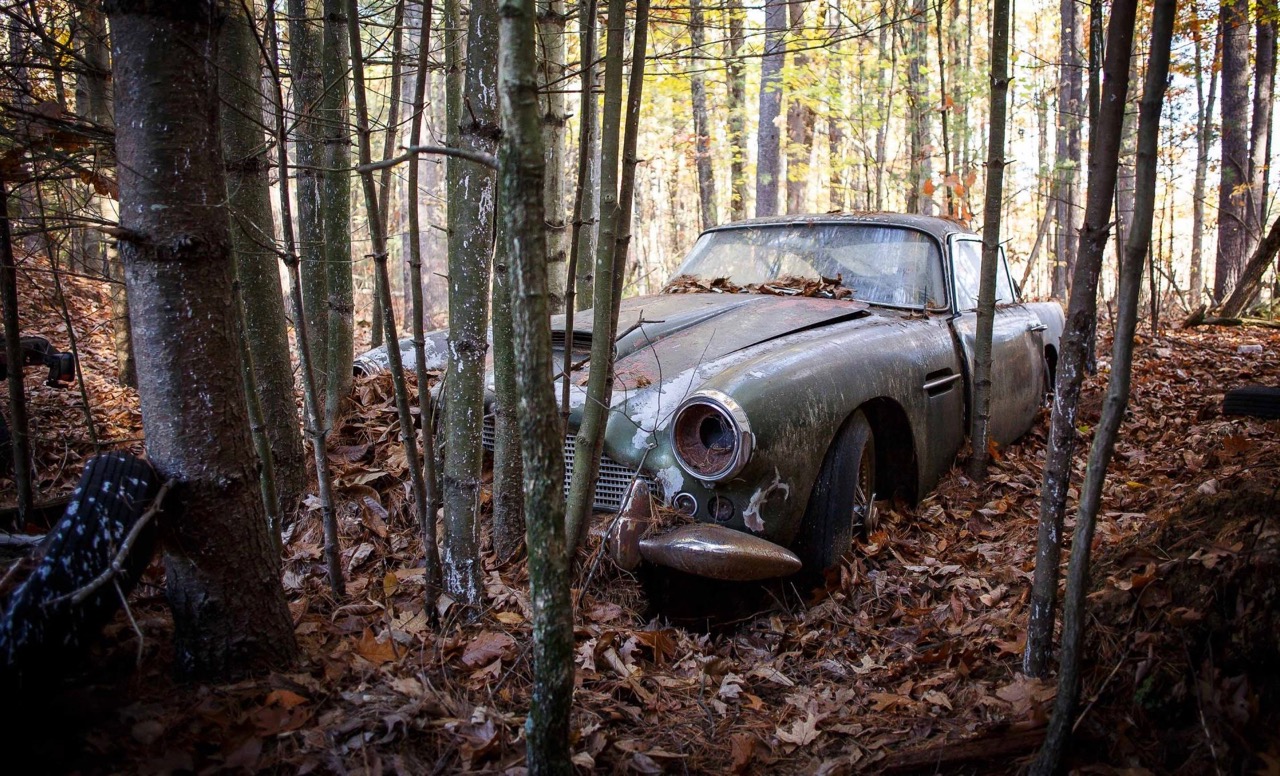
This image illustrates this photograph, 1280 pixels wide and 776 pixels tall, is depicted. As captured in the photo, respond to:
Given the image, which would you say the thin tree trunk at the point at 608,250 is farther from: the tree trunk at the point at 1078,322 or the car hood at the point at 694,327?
the tree trunk at the point at 1078,322

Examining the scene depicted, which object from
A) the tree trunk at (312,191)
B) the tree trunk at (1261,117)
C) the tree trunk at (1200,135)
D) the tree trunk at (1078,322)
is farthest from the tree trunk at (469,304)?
the tree trunk at (1200,135)

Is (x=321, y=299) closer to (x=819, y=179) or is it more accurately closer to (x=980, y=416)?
(x=980, y=416)

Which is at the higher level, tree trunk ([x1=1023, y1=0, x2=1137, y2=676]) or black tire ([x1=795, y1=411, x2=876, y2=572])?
tree trunk ([x1=1023, y1=0, x2=1137, y2=676])

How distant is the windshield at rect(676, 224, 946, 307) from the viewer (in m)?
4.57

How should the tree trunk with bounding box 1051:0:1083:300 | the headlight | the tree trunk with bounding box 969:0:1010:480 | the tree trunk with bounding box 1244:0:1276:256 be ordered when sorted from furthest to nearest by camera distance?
1. the tree trunk with bounding box 1051:0:1083:300
2. the tree trunk with bounding box 1244:0:1276:256
3. the tree trunk with bounding box 969:0:1010:480
4. the headlight

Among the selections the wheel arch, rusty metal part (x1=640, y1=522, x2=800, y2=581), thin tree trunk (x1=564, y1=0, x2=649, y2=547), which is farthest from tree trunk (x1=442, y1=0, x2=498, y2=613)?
the wheel arch

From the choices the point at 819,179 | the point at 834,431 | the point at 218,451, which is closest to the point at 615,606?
the point at 834,431

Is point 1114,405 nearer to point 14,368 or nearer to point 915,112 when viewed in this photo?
point 14,368

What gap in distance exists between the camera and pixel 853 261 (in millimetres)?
4648

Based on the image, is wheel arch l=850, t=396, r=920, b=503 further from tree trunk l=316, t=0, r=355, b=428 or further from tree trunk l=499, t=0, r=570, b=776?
tree trunk l=316, t=0, r=355, b=428

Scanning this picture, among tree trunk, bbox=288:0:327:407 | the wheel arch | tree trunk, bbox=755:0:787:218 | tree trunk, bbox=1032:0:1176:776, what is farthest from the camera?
tree trunk, bbox=755:0:787:218

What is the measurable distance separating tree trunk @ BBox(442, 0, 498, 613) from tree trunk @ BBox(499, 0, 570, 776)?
104cm

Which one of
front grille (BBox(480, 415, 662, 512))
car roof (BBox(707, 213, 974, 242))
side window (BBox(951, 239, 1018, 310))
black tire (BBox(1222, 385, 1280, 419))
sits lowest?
front grille (BBox(480, 415, 662, 512))

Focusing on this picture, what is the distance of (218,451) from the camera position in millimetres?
2006
